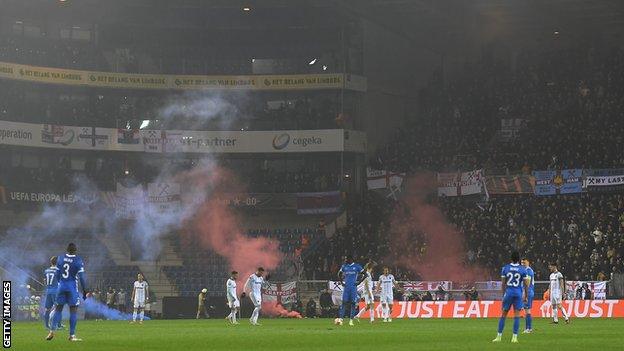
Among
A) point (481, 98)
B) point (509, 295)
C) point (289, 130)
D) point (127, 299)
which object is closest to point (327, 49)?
point (289, 130)

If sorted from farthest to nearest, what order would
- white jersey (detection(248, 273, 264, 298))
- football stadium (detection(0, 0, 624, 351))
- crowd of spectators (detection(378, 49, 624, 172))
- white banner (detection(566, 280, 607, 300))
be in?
crowd of spectators (detection(378, 49, 624, 172)) → football stadium (detection(0, 0, 624, 351)) → white banner (detection(566, 280, 607, 300)) → white jersey (detection(248, 273, 264, 298))

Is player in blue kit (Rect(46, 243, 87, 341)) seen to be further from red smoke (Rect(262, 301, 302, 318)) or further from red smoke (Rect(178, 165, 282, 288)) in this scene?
red smoke (Rect(178, 165, 282, 288))

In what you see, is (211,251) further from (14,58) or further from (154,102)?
(14,58)

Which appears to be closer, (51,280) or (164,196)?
(51,280)

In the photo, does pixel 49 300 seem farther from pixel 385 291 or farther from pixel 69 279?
pixel 385 291

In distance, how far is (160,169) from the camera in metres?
75.1

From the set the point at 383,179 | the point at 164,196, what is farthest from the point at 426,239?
the point at 164,196

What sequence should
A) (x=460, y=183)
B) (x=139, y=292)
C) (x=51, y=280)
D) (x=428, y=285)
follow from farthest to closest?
(x=460, y=183) < (x=428, y=285) < (x=139, y=292) < (x=51, y=280)

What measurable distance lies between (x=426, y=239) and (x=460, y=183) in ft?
14.1

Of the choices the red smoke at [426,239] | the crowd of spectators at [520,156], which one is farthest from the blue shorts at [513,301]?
the red smoke at [426,239]

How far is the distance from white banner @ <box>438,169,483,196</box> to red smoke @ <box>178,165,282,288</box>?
11080 mm

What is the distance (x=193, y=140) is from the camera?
7400 cm

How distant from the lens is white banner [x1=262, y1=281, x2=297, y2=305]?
60.5 meters

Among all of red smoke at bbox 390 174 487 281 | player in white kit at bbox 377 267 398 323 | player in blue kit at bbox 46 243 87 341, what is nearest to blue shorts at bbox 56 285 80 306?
player in blue kit at bbox 46 243 87 341
